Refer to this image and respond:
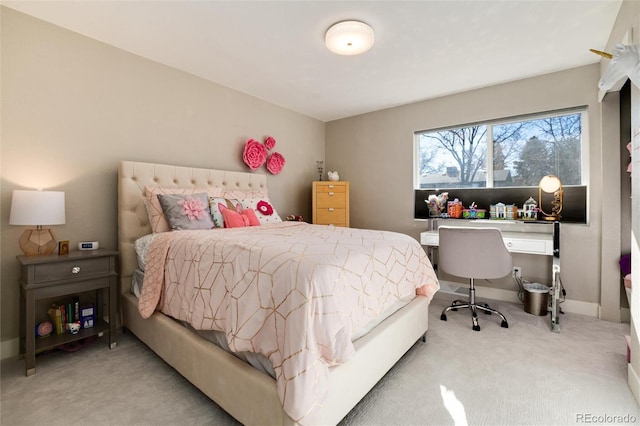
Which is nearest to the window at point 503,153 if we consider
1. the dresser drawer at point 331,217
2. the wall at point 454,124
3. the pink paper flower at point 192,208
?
the wall at point 454,124

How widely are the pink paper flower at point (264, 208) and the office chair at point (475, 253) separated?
1666mm

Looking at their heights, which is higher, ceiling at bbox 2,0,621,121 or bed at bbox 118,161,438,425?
ceiling at bbox 2,0,621,121

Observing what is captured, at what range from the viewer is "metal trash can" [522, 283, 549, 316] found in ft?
9.10

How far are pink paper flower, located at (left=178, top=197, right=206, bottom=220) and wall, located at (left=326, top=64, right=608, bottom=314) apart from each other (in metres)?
2.54

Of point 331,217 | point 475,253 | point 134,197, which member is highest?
point 134,197

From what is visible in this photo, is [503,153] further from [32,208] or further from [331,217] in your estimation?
[32,208]

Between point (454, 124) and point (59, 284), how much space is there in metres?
4.09

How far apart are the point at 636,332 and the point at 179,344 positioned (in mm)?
2599

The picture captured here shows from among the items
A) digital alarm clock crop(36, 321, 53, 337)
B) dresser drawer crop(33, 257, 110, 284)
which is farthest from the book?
dresser drawer crop(33, 257, 110, 284)

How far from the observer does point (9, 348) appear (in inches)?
80.4

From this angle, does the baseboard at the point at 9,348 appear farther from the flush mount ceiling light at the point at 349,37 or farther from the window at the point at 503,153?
the window at the point at 503,153

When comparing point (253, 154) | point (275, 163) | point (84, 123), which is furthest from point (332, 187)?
point (84, 123)

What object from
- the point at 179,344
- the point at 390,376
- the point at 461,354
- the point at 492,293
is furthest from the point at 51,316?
the point at 492,293

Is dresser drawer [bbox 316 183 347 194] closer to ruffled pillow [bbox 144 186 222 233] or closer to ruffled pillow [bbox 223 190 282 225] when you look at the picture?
ruffled pillow [bbox 223 190 282 225]
